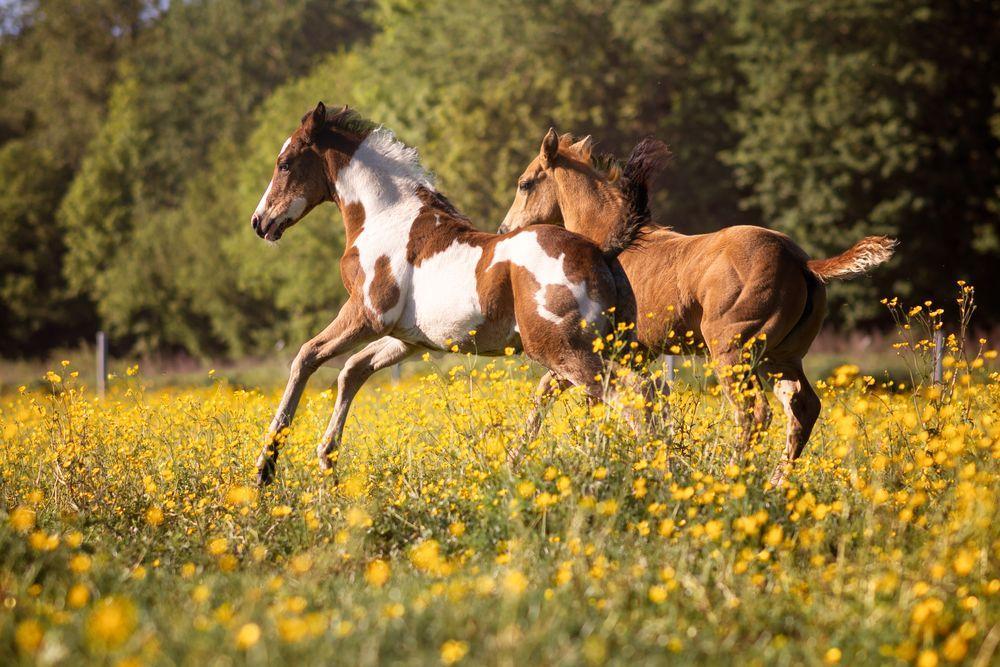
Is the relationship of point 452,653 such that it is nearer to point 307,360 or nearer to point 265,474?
point 265,474

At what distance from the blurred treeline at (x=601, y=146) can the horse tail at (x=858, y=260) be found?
1267 centimetres

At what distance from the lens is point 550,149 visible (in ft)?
29.8

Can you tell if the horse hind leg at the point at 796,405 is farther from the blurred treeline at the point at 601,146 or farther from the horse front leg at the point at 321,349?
the blurred treeline at the point at 601,146

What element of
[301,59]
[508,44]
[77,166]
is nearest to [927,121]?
[508,44]

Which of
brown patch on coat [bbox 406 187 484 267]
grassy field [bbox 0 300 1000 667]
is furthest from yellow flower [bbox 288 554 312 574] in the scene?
brown patch on coat [bbox 406 187 484 267]

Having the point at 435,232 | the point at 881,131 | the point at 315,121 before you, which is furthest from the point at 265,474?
the point at 881,131

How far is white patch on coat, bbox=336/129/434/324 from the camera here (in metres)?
7.11

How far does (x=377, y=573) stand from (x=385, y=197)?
432cm

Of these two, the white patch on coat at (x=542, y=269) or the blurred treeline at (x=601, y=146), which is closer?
the white patch on coat at (x=542, y=269)

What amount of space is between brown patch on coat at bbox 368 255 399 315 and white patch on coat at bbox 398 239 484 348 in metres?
0.11

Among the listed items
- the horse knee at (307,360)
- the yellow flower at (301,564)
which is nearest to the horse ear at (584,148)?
the horse knee at (307,360)

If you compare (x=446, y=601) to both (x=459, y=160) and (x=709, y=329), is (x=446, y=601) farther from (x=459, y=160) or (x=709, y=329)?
(x=459, y=160)

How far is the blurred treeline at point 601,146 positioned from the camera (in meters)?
25.1

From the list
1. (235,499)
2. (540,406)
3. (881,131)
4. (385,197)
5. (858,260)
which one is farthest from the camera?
(881,131)
